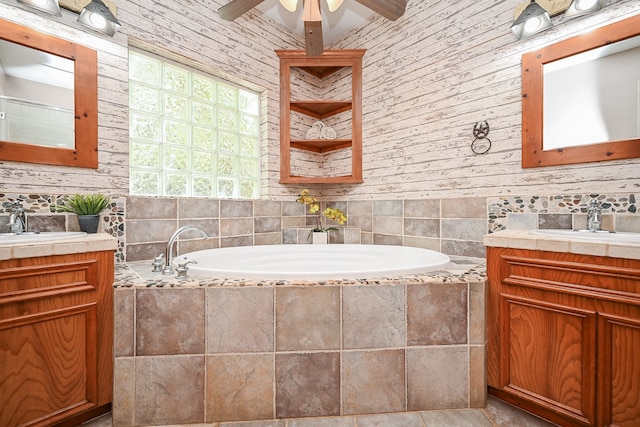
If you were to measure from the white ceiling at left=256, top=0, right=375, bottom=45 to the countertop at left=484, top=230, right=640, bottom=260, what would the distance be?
7.49ft

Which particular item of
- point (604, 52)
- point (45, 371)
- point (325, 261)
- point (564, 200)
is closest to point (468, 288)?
point (564, 200)

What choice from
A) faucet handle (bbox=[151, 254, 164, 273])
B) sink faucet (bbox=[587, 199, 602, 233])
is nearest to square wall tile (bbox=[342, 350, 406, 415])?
faucet handle (bbox=[151, 254, 164, 273])

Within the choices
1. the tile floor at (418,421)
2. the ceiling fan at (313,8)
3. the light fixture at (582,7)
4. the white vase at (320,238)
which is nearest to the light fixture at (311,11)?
the ceiling fan at (313,8)

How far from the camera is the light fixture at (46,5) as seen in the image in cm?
136

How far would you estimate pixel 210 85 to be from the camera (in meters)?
2.33

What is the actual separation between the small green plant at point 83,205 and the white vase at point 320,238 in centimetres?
153

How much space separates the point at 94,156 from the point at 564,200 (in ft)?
9.11

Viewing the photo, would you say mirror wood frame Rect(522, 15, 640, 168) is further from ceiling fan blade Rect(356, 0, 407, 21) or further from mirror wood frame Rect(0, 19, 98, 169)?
mirror wood frame Rect(0, 19, 98, 169)

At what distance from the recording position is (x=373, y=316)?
49.9 inches

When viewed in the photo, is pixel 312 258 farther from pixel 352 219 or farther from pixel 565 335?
pixel 565 335

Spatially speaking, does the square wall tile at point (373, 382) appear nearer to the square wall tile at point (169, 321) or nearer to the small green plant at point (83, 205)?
the square wall tile at point (169, 321)

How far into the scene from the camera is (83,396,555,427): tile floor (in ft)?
3.97

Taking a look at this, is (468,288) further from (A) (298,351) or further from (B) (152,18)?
(B) (152,18)

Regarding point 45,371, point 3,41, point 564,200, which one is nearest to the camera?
point 45,371
